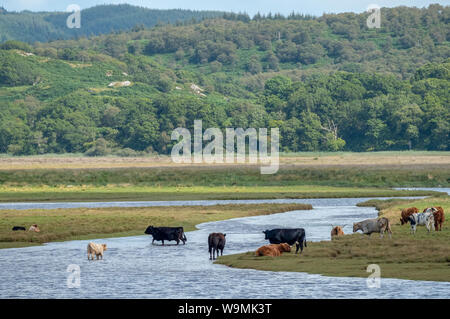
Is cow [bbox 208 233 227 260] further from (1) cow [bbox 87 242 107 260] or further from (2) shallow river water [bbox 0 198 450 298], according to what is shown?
(1) cow [bbox 87 242 107 260]

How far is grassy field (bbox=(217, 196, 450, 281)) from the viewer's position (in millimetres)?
31094

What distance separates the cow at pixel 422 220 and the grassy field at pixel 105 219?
14.4m

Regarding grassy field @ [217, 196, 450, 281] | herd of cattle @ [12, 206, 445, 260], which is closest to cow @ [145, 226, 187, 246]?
herd of cattle @ [12, 206, 445, 260]

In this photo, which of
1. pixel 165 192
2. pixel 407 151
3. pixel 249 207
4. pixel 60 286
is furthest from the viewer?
pixel 407 151

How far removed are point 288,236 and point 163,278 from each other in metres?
7.40

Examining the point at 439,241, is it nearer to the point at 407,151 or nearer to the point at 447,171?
the point at 447,171

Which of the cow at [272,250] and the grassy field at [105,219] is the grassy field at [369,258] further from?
the grassy field at [105,219]

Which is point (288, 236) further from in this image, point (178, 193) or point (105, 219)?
point (178, 193)

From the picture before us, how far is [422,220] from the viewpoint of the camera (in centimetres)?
4184

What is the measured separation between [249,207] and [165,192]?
2383 cm

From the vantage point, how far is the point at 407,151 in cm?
17650

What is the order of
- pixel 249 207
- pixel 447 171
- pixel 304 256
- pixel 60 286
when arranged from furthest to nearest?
pixel 447 171 → pixel 249 207 → pixel 304 256 → pixel 60 286

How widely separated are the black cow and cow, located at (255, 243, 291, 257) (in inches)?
15.7
